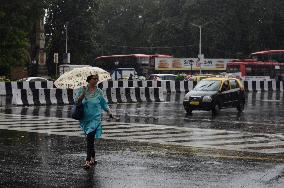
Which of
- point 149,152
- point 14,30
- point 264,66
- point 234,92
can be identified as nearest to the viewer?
point 149,152

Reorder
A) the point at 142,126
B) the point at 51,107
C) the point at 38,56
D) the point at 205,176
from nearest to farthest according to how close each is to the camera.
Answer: the point at 205,176 < the point at 142,126 < the point at 51,107 < the point at 38,56

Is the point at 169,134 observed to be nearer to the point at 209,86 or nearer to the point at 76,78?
the point at 76,78

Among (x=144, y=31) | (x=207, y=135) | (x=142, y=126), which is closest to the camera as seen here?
(x=207, y=135)

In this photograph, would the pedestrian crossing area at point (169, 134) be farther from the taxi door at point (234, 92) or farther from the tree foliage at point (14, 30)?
the tree foliage at point (14, 30)

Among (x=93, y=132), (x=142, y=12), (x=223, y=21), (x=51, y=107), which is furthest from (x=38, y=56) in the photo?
(x=93, y=132)

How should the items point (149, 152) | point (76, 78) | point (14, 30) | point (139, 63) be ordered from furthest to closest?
point (139, 63)
point (14, 30)
point (149, 152)
point (76, 78)

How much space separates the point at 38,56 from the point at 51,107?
38970 millimetres

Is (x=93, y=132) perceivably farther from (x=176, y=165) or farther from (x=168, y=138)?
(x=168, y=138)

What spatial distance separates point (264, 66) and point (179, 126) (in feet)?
166

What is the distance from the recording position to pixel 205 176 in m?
10.1

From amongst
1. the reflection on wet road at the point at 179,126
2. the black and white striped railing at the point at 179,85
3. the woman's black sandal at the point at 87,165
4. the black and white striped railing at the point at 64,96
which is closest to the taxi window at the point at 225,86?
the reflection on wet road at the point at 179,126

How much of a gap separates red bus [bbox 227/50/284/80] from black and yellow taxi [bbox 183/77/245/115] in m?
40.9

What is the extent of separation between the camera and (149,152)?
1323 centimetres

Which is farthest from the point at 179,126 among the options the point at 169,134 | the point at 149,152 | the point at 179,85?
the point at 179,85
